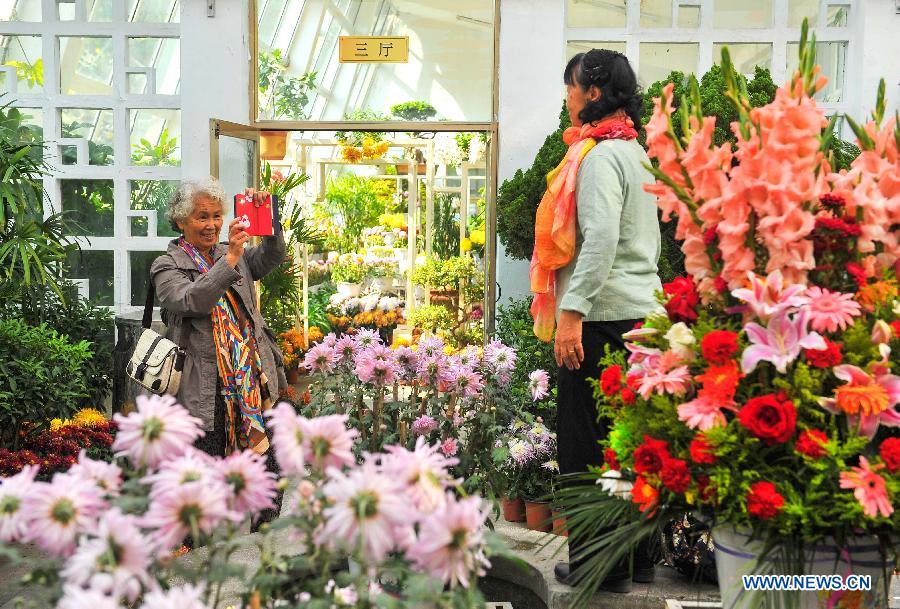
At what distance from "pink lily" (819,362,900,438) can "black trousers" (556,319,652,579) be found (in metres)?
1.37

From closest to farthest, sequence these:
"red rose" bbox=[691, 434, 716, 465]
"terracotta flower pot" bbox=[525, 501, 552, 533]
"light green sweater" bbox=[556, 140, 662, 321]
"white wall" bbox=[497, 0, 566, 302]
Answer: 1. "red rose" bbox=[691, 434, 716, 465]
2. "light green sweater" bbox=[556, 140, 662, 321]
3. "terracotta flower pot" bbox=[525, 501, 552, 533]
4. "white wall" bbox=[497, 0, 566, 302]

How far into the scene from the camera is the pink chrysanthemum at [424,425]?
322 cm

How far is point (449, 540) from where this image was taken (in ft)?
3.39

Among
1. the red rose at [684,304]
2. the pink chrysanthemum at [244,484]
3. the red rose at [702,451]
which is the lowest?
the red rose at [702,451]

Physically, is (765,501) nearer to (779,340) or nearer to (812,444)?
(812,444)

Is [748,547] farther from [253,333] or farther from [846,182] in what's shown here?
[253,333]

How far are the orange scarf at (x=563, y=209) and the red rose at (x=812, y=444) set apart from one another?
1475 millimetres

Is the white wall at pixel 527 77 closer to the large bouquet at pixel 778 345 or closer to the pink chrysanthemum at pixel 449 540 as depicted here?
the large bouquet at pixel 778 345

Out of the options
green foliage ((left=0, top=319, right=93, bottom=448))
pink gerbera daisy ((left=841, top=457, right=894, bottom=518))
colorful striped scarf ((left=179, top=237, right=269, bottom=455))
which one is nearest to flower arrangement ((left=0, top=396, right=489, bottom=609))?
pink gerbera daisy ((left=841, top=457, right=894, bottom=518))

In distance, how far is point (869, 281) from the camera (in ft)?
5.43

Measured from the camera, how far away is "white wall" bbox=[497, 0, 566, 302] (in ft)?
17.9

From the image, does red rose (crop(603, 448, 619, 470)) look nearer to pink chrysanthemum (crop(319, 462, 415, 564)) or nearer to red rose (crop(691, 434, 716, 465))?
red rose (crop(691, 434, 716, 465))

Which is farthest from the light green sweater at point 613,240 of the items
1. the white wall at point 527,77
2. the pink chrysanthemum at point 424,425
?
the white wall at point 527,77

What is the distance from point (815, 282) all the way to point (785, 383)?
0.22m
